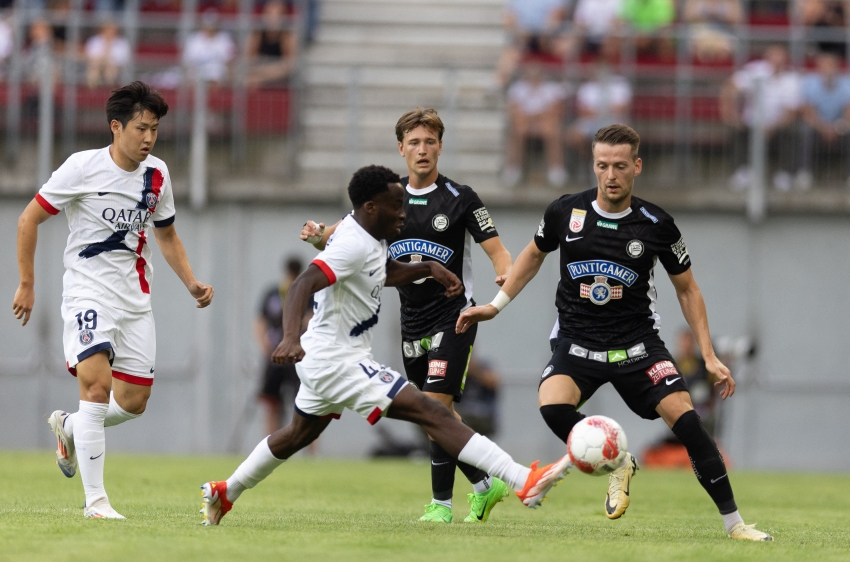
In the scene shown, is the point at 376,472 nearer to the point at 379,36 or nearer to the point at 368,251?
the point at 368,251

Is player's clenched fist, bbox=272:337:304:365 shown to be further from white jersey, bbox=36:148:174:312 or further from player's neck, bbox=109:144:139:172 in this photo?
player's neck, bbox=109:144:139:172

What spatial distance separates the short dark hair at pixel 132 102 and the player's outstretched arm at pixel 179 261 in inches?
31.4

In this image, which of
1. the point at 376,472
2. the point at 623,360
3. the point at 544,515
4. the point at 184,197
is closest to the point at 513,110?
the point at 184,197

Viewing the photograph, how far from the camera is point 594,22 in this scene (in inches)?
763

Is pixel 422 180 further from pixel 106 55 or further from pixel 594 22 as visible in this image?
pixel 594 22

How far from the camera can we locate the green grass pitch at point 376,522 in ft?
19.4

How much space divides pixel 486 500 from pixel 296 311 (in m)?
2.43

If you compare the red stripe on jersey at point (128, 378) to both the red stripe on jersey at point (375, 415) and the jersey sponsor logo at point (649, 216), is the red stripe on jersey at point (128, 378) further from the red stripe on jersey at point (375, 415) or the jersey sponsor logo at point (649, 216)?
the jersey sponsor logo at point (649, 216)

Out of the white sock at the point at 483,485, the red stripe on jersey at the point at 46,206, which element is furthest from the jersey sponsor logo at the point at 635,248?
the red stripe on jersey at the point at 46,206

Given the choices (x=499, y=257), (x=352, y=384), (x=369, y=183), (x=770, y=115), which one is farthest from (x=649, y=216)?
(x=770, y=115)

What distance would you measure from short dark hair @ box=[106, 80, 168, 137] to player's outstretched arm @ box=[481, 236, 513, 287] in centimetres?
228

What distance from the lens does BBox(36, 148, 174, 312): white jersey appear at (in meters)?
7.48

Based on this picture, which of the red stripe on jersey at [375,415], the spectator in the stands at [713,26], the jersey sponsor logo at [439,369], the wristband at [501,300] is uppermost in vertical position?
the spectator in the stands at [713,26]

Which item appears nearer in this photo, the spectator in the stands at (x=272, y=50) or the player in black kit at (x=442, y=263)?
the player in black kit at (x=442, y=263)
